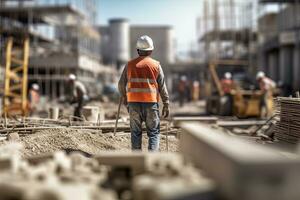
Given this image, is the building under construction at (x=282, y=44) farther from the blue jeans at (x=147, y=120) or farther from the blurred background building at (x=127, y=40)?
the blue jeans at (x=147, y=120)

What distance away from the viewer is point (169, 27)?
5444cm

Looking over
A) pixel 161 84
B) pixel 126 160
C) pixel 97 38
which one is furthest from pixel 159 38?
pixel 126 160

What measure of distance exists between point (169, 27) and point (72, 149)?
47.4 m

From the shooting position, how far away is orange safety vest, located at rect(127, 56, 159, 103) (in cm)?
700

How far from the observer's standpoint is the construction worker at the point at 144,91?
700 centimetres

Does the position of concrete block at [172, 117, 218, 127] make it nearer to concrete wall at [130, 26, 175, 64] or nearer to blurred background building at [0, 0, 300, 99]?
blurred background building at [0, 0, 300, 99]

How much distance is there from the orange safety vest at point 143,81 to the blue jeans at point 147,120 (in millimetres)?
104

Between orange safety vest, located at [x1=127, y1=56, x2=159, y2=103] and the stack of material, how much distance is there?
275 cm

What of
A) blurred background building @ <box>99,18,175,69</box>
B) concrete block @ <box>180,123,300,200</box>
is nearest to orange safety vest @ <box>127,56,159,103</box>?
concrete block @ <box>180,123,300,200</box>

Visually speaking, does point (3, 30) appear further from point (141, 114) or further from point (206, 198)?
point (206, 198)

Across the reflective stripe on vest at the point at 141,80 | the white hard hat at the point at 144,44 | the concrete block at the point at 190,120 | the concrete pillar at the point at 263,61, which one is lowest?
the concrete block at the point at 190,120

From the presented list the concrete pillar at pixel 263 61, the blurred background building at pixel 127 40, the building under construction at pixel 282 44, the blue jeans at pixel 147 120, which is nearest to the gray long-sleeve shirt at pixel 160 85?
the blue jeans at pixel 147 120

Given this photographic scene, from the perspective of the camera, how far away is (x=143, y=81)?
702cm

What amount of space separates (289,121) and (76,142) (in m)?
3.85
